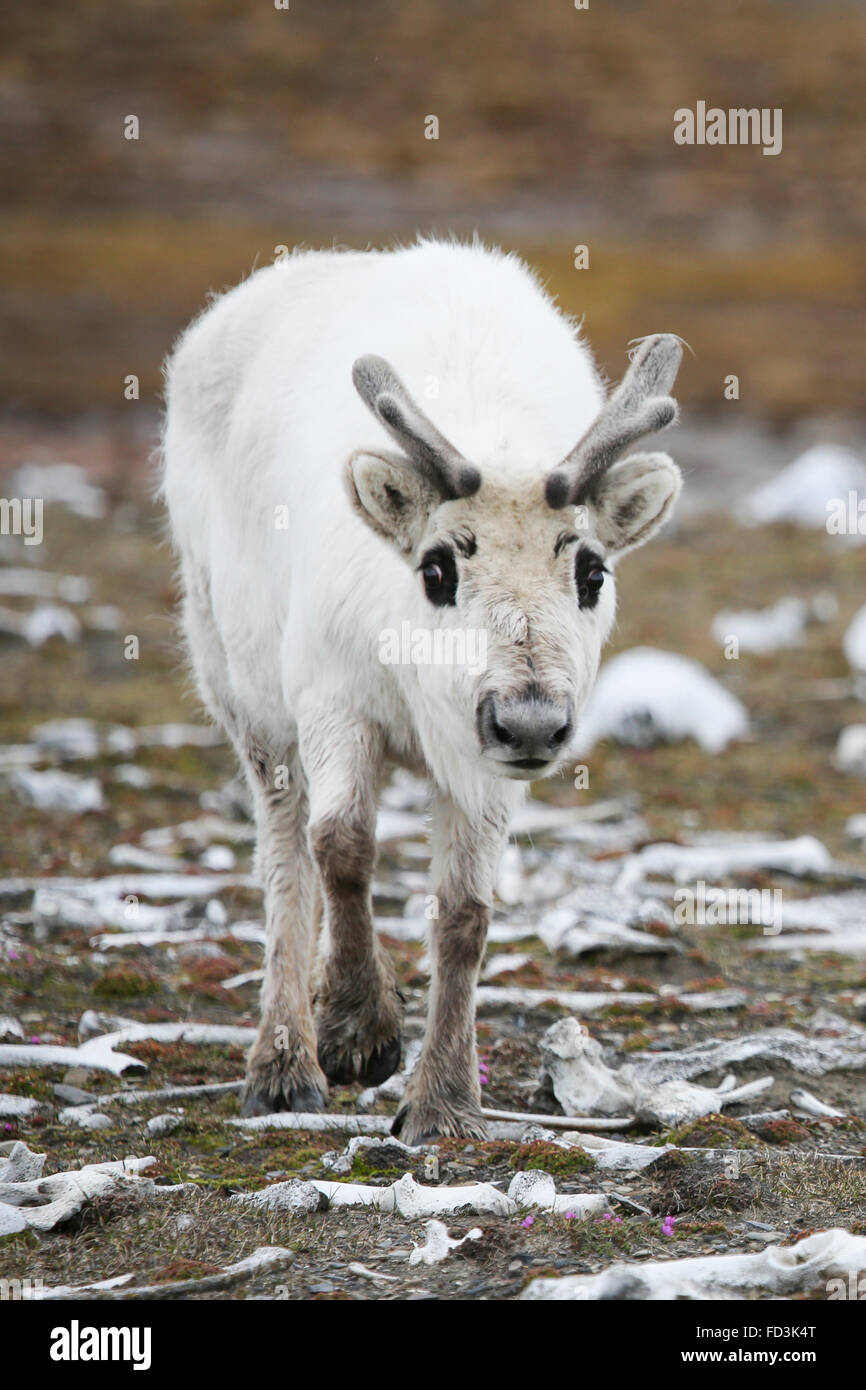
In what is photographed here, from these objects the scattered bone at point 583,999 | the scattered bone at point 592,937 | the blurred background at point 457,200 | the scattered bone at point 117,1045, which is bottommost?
the scattered bone at point 117,1045

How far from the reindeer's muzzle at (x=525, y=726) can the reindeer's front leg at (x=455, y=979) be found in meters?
0.97

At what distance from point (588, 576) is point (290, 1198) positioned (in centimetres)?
206

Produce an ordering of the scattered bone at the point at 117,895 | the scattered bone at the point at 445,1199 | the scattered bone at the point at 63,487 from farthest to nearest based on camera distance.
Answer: the scattered bone at the point at 63,487 → the scattered bone at the point at 117,895 → the scattered bone at the point at 445,1199

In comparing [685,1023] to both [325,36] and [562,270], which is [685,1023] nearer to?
[562,270]

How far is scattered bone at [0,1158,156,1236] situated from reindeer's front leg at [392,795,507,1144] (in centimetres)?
99

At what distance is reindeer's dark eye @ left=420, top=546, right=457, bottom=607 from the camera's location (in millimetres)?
5340

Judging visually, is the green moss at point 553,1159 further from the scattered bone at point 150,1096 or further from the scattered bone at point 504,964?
the scattered bone at point 504,964

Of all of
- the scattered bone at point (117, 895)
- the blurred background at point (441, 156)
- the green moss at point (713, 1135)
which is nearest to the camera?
the green moss at point (713, 1135)

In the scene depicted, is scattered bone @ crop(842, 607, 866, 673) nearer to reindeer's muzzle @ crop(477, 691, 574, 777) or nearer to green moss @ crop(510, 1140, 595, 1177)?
green moss @ crop(510, 1140, 595, 1177)

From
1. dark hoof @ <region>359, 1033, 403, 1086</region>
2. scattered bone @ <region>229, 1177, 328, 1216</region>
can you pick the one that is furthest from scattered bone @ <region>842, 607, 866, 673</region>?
scattered bone @ <region>229, 1177, 328, 1216</region>

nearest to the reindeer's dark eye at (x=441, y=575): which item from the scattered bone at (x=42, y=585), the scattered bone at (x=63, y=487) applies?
the scattered bone at (x=42, y=585)

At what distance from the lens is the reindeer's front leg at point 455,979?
5.82 metres

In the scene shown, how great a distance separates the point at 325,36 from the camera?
194 feet
